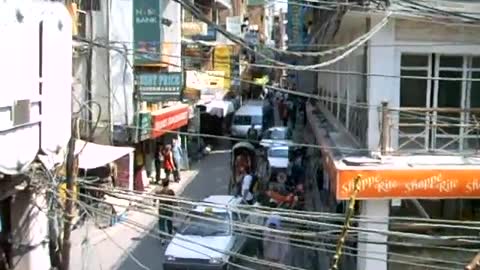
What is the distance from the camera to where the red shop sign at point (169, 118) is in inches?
964

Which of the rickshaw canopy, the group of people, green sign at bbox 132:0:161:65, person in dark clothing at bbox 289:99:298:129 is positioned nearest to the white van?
person in dark clothing at bbox 289:99:298:129

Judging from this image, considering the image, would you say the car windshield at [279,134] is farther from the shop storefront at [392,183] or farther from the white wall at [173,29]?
the shop storefront at [392,183]

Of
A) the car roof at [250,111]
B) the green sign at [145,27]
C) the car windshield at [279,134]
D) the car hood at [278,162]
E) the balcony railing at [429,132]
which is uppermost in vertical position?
the green sign at [145,27]

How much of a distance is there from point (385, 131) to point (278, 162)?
11673 millimetres

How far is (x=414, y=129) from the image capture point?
Result: 13.6m

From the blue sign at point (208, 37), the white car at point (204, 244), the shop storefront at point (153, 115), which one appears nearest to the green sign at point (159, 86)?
the shop storefront at point (153, 115)

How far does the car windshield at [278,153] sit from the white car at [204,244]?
1013cm

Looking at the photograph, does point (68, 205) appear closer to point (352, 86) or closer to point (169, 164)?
point (352, 86)

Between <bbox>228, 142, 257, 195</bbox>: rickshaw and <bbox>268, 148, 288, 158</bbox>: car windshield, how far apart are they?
1.31m

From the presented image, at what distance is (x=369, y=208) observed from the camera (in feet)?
40.4

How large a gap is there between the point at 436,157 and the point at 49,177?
7021mm

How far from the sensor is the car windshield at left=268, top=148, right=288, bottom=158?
25.8m

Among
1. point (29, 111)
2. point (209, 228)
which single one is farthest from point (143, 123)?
point (29, 111)

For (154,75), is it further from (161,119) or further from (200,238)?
(200,238)
